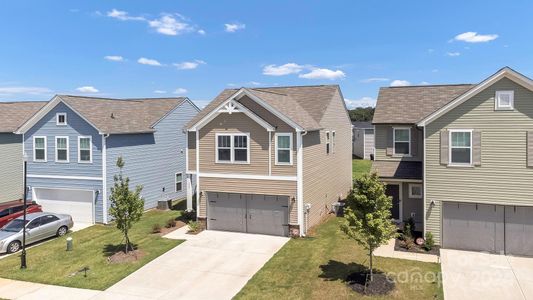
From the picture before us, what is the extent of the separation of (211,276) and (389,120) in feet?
43.9

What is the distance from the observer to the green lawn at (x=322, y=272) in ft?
45.7

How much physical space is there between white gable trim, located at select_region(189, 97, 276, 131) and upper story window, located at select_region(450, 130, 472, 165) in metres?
8.72

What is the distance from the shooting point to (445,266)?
16.2 metres

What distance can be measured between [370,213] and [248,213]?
9.28m

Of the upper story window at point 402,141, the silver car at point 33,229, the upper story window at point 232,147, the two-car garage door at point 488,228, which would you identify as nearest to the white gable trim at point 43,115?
the silver car at point 33,229

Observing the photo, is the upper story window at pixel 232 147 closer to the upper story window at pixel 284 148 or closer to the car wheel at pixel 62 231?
the upper story window at pixel 284 148

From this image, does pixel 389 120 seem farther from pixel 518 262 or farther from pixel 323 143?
pixel 518 262

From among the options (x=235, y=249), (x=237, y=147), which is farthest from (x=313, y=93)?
(x=235, y=249)

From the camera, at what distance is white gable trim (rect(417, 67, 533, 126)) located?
16.6 m

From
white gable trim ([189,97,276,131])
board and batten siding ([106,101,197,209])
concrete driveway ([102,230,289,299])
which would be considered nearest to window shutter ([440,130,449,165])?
white gable trim ([189,97,276,131])

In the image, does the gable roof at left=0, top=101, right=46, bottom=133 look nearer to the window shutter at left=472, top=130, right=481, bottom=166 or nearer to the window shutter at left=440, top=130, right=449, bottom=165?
the window shutter at left=440, top=130, right=449, bottom=165

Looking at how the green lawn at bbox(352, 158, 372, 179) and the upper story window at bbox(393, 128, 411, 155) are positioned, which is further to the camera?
the green lawn at bbox(352, 158, 372, 179)

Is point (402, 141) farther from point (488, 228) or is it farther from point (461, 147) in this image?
point (488, 228)

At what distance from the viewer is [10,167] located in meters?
29.0
